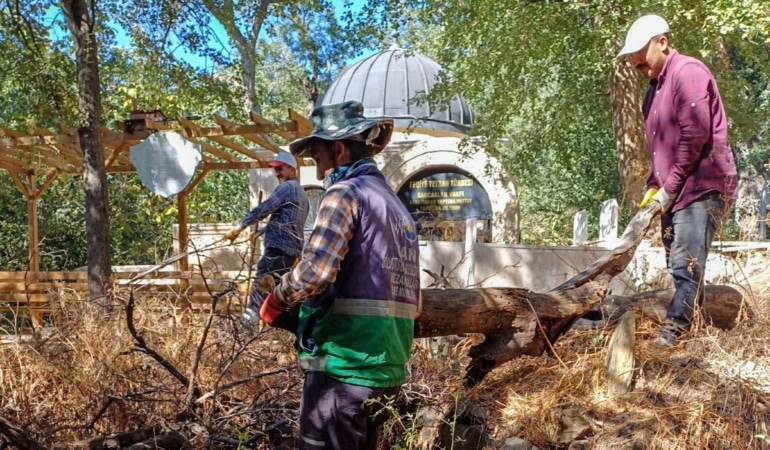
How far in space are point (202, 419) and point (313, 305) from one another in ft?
5.04

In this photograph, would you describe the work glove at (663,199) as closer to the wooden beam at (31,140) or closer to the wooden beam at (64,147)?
the wooden beam at (64,147)

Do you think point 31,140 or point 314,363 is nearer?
point 314,363

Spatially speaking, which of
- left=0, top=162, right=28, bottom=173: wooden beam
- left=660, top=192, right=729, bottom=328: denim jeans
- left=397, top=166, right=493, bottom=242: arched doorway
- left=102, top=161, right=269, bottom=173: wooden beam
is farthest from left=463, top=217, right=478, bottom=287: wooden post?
left=0, top=162, right=28, bottom=173: wooden beam

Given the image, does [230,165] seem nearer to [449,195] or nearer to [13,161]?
[13,161]

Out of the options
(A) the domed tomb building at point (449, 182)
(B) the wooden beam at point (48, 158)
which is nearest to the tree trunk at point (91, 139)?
(B) the wooden beam at point (48, 158)

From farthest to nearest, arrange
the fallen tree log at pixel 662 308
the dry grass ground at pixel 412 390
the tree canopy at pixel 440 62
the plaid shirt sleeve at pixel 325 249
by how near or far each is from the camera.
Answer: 1. the tree canopy at pixel 440 62
2. the fallen tree log at pixel 662 308
3. the dry grass ground at pixel 412 390
4. the plaid shirt sleeve at pixel 325 249

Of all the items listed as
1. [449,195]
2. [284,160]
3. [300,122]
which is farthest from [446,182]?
[284,160]

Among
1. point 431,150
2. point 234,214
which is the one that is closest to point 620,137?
point 431,150

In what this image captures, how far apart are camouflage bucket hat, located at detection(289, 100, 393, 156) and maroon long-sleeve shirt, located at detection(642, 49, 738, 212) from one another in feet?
6.78

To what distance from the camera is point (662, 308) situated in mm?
4918

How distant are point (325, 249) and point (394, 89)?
19.1 metres

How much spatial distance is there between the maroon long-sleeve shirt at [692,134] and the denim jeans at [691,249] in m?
0.06

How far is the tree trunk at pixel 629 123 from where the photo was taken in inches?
458

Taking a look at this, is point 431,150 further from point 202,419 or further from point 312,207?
point 202,419
